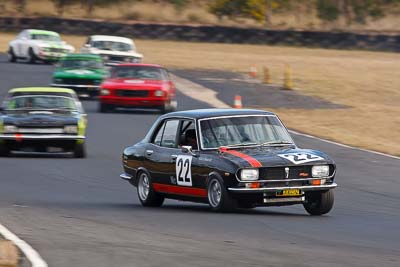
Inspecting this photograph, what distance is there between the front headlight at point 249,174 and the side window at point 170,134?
5.75 ft

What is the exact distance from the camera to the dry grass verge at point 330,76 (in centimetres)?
2771

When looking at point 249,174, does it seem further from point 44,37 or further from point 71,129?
point 44,37

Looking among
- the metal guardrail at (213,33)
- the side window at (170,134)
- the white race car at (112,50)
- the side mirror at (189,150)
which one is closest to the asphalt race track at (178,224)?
the side mirror at (189,150)

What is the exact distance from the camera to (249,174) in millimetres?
12695

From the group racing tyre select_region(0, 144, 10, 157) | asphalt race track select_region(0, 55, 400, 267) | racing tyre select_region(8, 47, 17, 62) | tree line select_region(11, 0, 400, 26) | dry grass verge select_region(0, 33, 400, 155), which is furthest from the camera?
tree line select_region(11, 0, 400, 26)

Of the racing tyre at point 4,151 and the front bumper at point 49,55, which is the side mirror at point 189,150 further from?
the front bumper at point 49,55

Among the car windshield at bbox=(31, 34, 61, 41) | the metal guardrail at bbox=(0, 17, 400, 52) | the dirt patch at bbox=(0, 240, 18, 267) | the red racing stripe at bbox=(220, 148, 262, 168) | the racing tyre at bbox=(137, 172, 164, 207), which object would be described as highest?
the dirt patch at bbox=(0, 240, 18, 267)

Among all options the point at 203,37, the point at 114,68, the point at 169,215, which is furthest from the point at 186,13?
the point at 169,215

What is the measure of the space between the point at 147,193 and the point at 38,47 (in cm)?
3209

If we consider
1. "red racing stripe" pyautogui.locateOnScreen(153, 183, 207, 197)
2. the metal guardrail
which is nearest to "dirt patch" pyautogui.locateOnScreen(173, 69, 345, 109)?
the metal guardrail

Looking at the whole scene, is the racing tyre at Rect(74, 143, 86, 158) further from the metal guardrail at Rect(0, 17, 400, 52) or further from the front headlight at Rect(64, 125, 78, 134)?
the metal guardrail at Rect(0, 17, 400, 52)

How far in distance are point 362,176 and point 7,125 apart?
689 centimetres

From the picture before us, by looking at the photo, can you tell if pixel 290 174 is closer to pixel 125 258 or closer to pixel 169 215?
pixel 169 215

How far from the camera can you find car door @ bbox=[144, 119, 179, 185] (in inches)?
556
